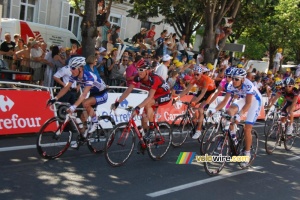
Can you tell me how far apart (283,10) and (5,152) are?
99.4ft

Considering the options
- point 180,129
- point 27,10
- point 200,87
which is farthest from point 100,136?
point 27,10

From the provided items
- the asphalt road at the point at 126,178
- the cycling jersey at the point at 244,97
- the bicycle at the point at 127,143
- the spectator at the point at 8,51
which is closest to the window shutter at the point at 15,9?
the spectator at the point at 8,51

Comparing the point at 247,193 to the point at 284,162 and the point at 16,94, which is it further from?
the point at 16,94

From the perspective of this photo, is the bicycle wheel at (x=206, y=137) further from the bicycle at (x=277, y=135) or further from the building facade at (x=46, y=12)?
the building facade at (x=46, y=12)

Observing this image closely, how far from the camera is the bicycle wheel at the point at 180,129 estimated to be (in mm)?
10234

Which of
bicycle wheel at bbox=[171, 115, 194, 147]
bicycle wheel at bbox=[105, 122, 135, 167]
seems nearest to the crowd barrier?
bicycle wheel at bbox=[105, 122, 135, 167]

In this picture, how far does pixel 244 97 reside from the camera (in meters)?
8.52

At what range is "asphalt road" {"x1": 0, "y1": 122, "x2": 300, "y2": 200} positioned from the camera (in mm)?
6195

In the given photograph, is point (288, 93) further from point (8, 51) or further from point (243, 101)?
point (8, 51)

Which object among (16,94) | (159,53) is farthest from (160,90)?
(159,53)

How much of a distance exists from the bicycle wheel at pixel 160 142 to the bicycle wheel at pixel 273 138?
3.02 m

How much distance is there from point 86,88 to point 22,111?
7.55 feet

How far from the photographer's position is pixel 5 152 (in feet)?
26.1

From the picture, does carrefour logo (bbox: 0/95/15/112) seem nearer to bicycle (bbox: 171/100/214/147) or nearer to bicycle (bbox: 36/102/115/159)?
bicycle (bbox: 36/102/115/159)
